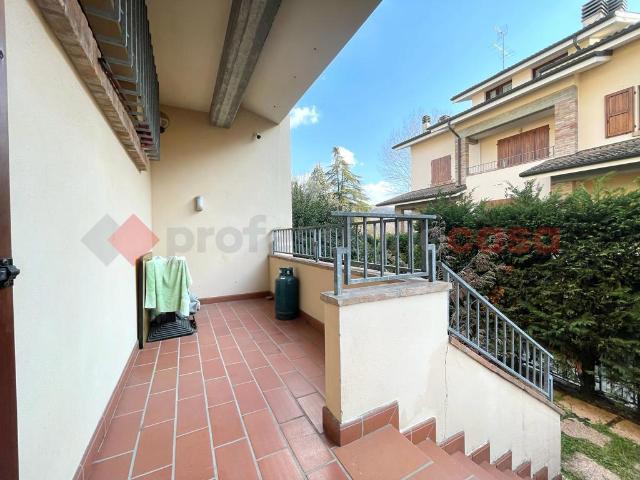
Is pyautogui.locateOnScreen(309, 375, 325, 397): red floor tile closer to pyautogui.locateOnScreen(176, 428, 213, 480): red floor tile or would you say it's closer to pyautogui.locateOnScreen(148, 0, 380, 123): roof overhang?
pyautogui.locateOnScreen(176, 428, 213, 480): red floor tile

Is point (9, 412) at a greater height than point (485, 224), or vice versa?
point (485, 224)

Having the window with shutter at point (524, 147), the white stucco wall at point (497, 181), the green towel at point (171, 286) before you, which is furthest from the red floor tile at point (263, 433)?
the window with shutter at point (524, 147)

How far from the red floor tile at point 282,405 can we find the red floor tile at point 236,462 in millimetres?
301

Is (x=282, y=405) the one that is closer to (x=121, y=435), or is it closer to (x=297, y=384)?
(x=297, y=384)

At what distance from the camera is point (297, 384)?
2217mm

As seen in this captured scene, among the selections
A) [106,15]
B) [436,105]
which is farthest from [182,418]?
[436,105]

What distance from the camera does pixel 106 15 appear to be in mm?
1344

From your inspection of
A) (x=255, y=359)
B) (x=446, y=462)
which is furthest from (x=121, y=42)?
(x=446, y=462)

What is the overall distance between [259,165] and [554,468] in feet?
19.1

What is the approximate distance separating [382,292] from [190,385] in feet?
6.03

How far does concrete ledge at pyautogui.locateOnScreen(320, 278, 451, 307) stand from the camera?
1.51 metres

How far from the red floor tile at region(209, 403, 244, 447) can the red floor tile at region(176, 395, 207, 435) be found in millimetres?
63

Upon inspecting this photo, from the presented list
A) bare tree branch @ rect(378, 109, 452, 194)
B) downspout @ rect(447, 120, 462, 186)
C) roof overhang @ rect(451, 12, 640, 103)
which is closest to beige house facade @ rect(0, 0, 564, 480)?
downspout @ rect(447, 120, 462, 186)

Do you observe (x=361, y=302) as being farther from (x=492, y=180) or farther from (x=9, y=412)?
(x=492, y=180)
